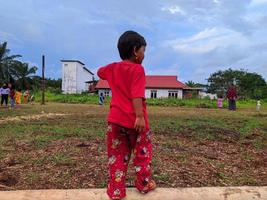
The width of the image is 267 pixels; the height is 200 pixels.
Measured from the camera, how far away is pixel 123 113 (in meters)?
3.55

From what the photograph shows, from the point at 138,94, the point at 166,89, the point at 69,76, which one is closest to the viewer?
the point at 138,94

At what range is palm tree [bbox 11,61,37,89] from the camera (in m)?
62.1

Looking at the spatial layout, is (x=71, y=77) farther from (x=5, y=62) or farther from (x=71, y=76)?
(x=5, y=62)

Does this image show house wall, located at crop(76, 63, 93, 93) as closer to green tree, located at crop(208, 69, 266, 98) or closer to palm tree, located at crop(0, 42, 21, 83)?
palm tree, located at crop(0, 42, 21, 83)

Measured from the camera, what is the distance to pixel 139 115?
3459 millimetres

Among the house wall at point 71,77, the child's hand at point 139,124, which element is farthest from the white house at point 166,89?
the child's hand at point 139,124

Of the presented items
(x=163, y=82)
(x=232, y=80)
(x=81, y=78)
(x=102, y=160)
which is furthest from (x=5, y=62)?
(x=102, y=160)

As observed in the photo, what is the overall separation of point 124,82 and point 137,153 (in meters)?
0.64

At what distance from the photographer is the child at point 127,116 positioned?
11.4 ft

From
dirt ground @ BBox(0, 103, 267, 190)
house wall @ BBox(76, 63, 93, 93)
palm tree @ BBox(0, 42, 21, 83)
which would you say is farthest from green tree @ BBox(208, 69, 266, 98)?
dirt ground @ BBox(0, 103, 267, 190)

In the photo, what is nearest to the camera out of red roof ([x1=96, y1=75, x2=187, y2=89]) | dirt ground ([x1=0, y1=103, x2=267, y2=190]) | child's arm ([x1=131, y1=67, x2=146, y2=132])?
child's arm ([x1=131, y1=67, x2=146, y2=132])

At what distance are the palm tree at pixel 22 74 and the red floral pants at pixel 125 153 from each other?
199 feet

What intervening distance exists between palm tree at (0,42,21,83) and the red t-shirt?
57.2 m

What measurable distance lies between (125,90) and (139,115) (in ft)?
0.85
